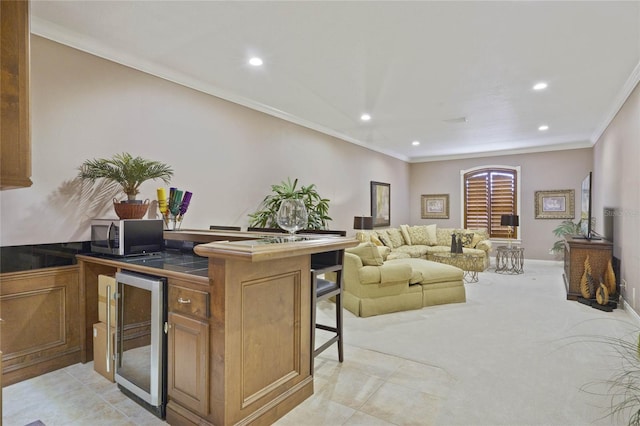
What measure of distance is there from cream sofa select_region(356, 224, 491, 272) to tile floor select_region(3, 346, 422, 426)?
3.67 m

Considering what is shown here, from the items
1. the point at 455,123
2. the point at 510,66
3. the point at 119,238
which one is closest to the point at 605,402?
the point at 510,66

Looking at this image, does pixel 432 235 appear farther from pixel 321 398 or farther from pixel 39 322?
pixel 39 322

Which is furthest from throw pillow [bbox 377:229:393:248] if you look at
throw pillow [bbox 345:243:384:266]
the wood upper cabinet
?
the wood upper cabinet

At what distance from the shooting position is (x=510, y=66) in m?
3.42

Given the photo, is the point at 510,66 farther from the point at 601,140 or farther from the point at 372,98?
the point at 601,140

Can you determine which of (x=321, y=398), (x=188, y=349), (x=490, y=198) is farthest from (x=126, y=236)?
(x=490, y=198)

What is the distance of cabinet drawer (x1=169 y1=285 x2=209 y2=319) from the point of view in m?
1.75

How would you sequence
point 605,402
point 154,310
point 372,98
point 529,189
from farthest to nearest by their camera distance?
point 529,189
point 372,98
point 605,402
point 154,310

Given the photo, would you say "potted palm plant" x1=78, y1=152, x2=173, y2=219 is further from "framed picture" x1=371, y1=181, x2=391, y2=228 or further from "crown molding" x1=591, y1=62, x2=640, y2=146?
"framed picture" x1=371, y1=181, x2=391, y2=228

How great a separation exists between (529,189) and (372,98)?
5392 millimetres

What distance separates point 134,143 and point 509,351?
384 centimetres

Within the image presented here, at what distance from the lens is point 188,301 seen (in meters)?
1.83

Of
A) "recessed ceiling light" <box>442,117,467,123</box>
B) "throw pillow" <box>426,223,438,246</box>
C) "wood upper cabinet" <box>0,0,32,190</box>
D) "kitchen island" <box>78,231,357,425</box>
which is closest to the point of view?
"wood upper cabinet" <box>0,0,32,190</box>

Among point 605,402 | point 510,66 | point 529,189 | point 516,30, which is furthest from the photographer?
point 529,189
